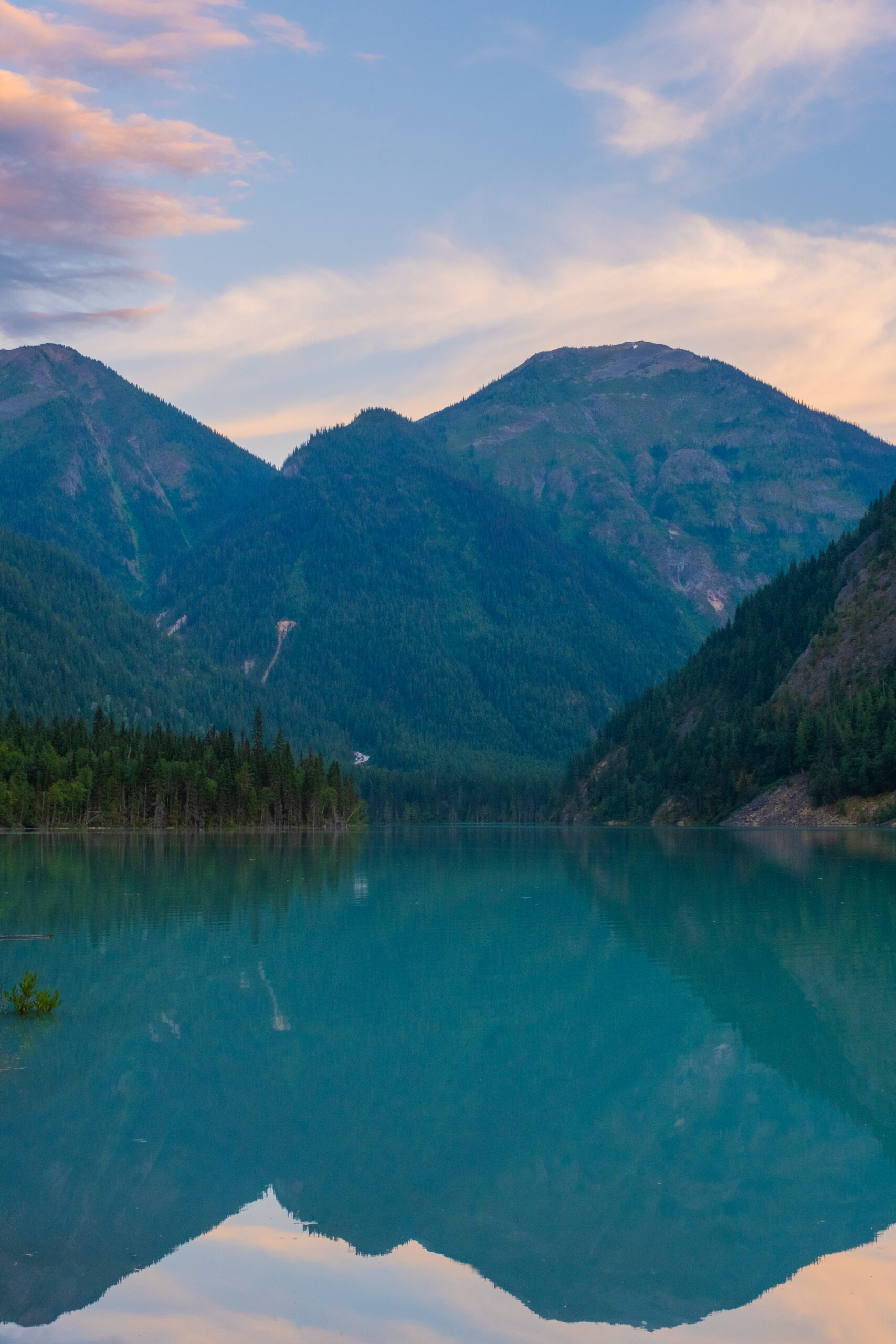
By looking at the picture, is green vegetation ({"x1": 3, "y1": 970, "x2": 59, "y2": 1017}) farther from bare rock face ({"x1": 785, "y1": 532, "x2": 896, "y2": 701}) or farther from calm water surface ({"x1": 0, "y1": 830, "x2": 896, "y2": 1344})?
bare rock face ({"x1": 785, "y1": 532, "x2": 896, "y2": 701})

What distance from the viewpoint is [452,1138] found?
22500mm

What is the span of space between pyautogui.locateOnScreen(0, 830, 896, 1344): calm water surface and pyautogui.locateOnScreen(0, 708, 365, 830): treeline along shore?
12799 centimetres

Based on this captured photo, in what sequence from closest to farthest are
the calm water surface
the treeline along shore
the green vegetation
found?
the calm water surface → the green vegetation → the treeline along shore

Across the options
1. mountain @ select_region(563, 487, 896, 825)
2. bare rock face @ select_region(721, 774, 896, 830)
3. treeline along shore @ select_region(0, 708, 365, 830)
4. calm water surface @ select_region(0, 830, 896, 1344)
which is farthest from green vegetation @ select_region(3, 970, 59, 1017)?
treeline along shore @ select_region(0, 708, 365, 830)

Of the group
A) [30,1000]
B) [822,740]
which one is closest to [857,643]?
[822,740]

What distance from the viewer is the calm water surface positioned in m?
16.7

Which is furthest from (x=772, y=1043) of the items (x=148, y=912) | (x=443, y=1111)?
(x=148, y=912)

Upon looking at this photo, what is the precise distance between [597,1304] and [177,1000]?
63.8 feet

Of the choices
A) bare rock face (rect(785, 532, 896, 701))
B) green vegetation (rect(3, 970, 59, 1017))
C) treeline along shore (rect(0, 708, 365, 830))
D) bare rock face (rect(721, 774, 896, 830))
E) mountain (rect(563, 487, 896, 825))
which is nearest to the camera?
green vegetation (rect(3, 970, 59, 1017))

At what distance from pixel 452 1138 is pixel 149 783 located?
6222 inches

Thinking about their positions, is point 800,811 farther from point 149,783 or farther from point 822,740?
point 149,783

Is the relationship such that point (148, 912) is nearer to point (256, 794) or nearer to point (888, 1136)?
point (888, 1136)

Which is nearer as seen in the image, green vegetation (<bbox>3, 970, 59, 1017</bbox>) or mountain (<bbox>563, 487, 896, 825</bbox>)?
green vegetation (<bbox>3, 970, 59, 1017</bbox>)

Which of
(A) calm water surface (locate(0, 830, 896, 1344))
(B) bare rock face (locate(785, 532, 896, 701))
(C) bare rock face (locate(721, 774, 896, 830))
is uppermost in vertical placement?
(B) bare rock face (locate(785, 532, 896, 701))
